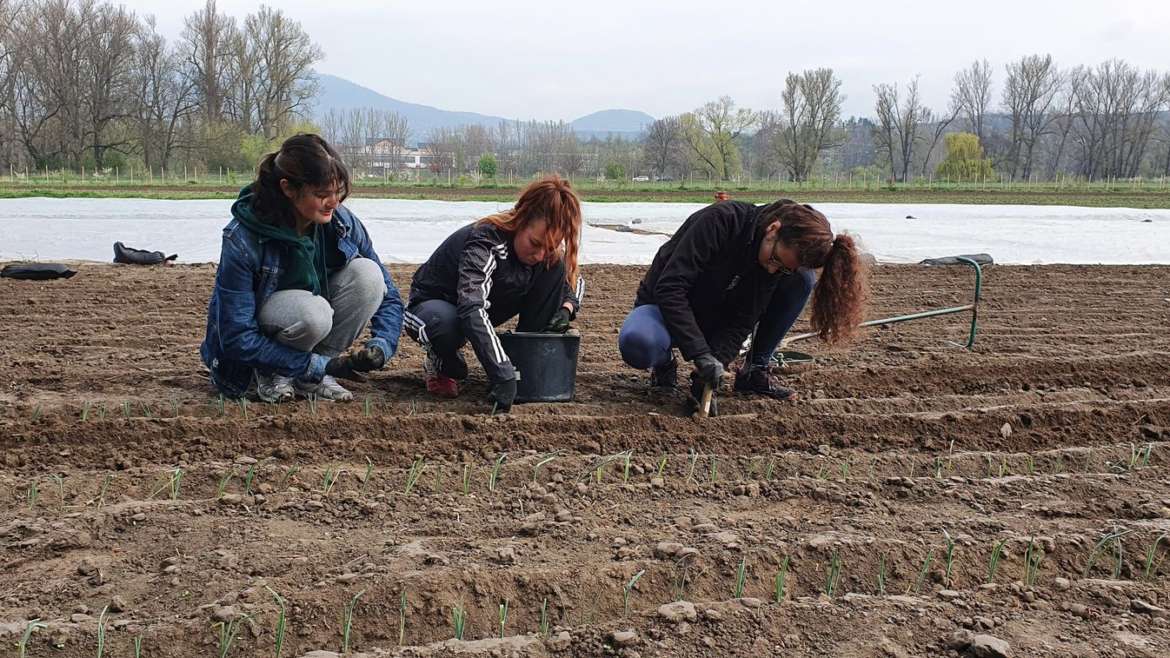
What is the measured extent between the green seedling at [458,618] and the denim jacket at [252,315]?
1682mm

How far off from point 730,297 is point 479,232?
1069 millimetres

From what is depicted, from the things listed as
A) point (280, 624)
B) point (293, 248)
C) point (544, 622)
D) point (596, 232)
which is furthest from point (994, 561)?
point (596, 232)

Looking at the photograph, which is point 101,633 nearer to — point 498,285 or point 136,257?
point 498,285

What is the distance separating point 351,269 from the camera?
3816 millimetres

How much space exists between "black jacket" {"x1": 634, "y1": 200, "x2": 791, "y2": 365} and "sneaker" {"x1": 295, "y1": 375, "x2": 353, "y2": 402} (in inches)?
52.3

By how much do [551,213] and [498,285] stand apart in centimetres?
45

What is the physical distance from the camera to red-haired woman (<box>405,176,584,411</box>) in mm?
3621

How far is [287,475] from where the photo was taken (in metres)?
2.98

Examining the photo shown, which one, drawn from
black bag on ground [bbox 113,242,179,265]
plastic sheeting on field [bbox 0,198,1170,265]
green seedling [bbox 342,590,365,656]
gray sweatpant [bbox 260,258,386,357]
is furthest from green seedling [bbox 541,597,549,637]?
black bag on ground [bbox 113,242,179,265]

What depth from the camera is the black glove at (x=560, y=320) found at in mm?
4027

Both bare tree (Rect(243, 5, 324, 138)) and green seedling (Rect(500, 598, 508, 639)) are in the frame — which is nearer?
green seedling (Rect(500, 598, 508, 639))

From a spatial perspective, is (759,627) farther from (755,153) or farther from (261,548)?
(755,153)

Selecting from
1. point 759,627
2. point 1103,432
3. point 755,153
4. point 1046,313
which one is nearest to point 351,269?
point 759,627

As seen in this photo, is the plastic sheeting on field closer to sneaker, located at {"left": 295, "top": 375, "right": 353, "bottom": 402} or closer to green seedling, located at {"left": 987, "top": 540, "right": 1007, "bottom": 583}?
sneaker, located at {"left": 295, "top": 375, "right": 353, "bottom": 402}
